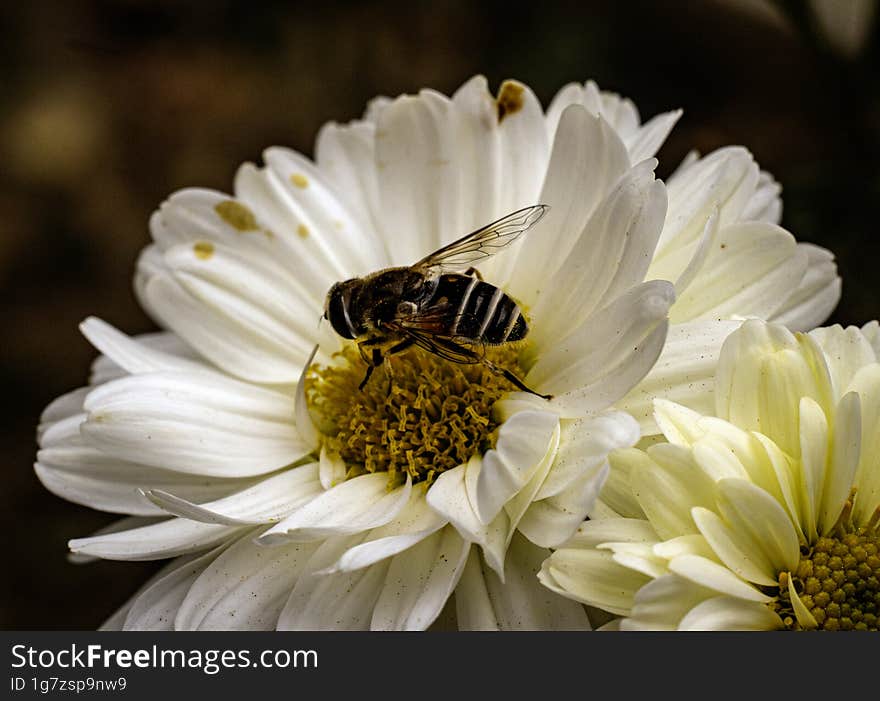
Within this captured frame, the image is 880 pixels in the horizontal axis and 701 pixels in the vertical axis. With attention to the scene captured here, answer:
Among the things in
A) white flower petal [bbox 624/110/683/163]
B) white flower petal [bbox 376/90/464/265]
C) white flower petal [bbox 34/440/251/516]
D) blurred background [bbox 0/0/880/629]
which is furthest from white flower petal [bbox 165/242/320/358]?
blurred background [bbox 0/0/880/629]

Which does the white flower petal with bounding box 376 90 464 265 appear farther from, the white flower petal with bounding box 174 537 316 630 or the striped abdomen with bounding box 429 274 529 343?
the white flower petal with bounding box 174 537 316 630

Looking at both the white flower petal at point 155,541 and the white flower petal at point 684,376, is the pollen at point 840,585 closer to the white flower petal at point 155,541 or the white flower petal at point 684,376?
the white flower petal at point 684,376

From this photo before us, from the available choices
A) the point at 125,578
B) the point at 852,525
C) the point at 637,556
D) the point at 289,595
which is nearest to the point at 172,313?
the point at 289,595

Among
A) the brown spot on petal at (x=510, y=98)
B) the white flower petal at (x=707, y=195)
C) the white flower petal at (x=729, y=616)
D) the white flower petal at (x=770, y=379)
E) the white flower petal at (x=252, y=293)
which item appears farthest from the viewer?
the white flower petal at (x=252, y=293)

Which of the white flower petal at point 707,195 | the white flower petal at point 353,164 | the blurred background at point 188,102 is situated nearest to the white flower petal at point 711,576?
the white flower petal at point 707,195

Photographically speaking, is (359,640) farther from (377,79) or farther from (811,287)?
(377,79)

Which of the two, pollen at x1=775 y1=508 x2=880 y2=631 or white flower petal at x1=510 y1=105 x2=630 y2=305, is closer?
pollen at x1=775 y1=508 x2=880 y2=631
